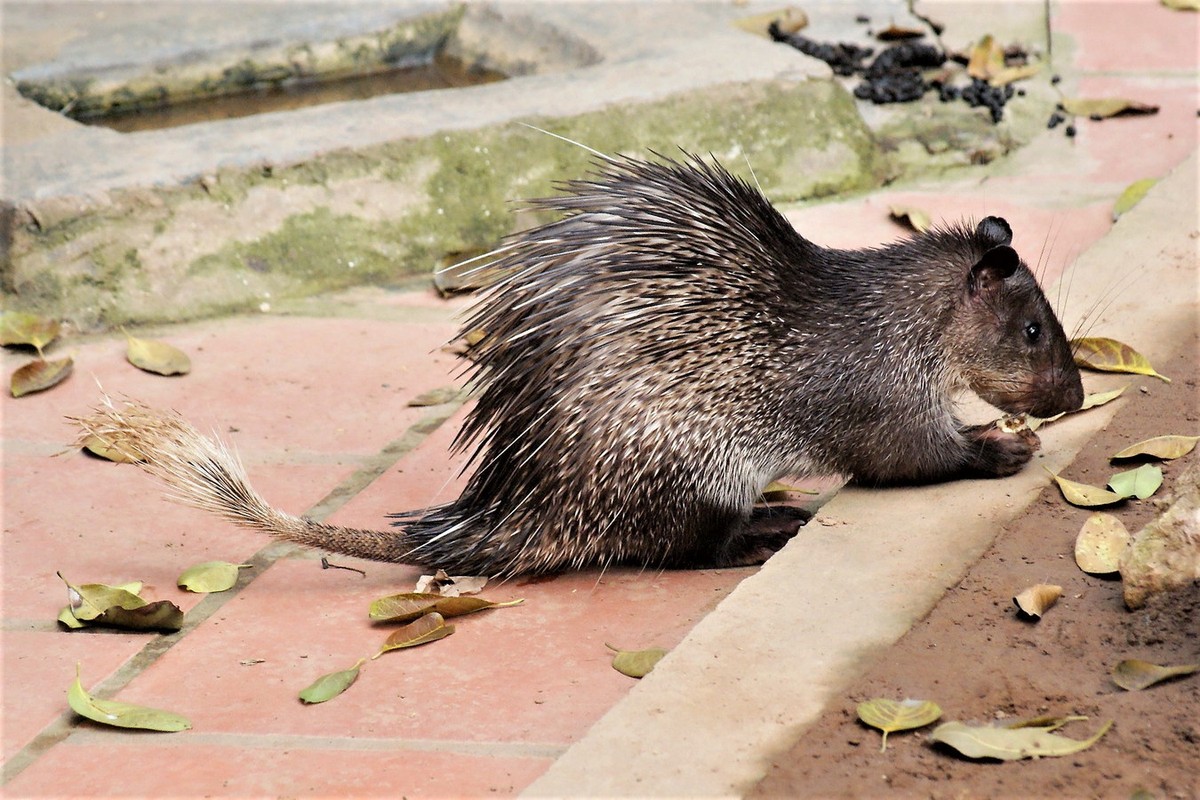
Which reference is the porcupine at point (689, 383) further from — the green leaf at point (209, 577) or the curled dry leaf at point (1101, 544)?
the curled dry leaf at point (1101, 544)

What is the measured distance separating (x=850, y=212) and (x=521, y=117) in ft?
4.52

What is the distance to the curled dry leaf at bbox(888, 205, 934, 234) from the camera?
539cm

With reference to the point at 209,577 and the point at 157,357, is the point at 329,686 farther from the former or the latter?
the point at 157,357

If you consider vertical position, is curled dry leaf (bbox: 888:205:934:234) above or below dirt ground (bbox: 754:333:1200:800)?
above

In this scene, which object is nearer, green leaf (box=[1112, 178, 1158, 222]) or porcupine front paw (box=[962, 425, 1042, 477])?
porcupine front paw (box=[962, 425, 1042, 477])

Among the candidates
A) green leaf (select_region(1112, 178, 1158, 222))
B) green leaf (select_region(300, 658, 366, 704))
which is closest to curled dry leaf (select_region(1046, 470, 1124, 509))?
green leaf (select_region(300, 658, 366, 704))

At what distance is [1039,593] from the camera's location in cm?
293

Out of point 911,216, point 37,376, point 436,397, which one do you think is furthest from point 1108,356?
point 37,376

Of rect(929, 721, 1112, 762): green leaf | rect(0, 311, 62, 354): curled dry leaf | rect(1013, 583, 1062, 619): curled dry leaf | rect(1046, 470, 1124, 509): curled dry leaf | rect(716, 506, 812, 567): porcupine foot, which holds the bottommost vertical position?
rect(716, 506, 812, 567): porcupine foot

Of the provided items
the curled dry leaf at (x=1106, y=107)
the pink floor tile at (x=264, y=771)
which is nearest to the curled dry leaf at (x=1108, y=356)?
the pink floor tile at (x=264, y=771)

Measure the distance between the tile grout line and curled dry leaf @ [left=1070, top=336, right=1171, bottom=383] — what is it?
1.89m

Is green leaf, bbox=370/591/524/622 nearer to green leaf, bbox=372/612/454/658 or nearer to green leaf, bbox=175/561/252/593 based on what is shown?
green leaf, bbox=372/612/454/658

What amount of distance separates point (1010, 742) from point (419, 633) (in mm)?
1393

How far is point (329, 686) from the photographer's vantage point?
3033mm
